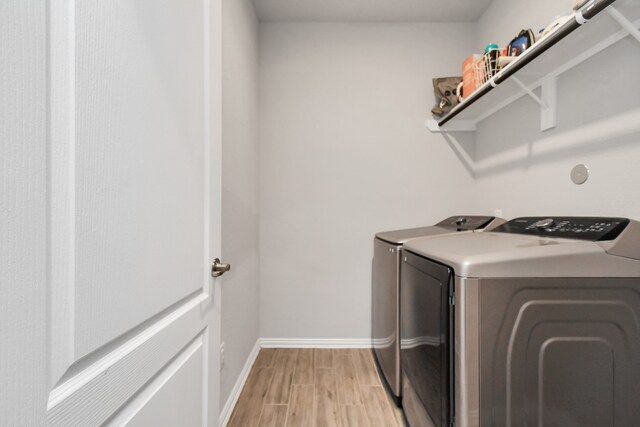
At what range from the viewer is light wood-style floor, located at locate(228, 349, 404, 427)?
1632 mm

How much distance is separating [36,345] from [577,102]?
6.46 ft

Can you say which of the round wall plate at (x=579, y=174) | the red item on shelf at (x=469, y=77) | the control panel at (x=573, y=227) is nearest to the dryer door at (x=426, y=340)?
the control panel at (x=573, y=227)

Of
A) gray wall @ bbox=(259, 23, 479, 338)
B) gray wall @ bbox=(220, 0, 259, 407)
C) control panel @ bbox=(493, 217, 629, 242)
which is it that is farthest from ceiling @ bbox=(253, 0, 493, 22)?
control panel @ bbox=(493, 217, 629, 242)

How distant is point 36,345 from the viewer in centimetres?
36

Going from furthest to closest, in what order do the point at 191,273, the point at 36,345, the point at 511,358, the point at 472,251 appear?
1. the point at 472,251
2. the point at 511,358
3. the point at 191,273
4. the point at 36,345

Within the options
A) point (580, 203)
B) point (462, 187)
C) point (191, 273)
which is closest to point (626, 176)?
point (580, 203)

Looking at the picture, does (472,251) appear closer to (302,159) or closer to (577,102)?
(577,102)

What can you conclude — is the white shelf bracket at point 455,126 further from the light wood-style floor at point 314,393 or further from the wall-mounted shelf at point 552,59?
the light wood-style floor at point 314,393

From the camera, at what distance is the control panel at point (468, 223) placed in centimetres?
189

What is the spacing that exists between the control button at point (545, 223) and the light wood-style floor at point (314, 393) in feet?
3.80

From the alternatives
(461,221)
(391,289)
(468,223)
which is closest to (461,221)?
(461,221)

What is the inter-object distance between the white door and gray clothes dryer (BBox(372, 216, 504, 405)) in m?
1.19

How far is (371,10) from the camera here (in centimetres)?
235

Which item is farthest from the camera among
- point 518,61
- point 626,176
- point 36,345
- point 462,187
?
point 462,187
